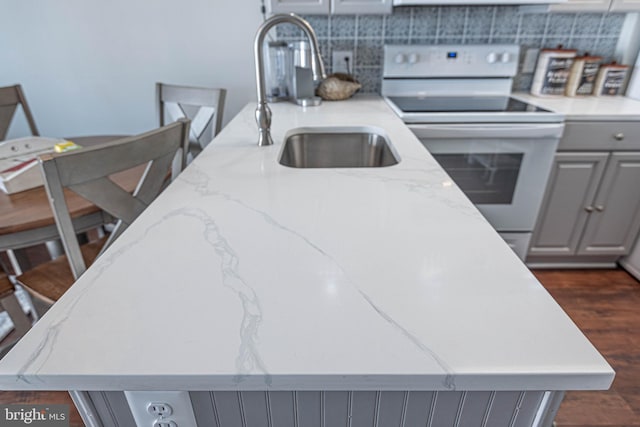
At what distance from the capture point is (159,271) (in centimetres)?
61

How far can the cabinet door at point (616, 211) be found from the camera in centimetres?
188

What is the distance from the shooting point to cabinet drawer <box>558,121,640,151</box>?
5.86 feet

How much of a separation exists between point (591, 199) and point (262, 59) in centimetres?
188

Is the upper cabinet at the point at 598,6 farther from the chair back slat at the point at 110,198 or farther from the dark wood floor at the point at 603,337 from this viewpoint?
the chair back slat at the point at 110,198

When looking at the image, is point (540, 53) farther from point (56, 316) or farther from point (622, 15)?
point (56, 316)

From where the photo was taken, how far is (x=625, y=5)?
72.5 inches

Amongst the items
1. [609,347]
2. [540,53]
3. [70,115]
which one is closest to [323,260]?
[609,347]

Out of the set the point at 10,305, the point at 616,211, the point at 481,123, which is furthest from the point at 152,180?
the point at 616,211

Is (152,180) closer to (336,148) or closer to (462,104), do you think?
(336,148)

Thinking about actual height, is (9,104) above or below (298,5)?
below

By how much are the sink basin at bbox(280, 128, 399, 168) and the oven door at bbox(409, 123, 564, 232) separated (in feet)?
1.16

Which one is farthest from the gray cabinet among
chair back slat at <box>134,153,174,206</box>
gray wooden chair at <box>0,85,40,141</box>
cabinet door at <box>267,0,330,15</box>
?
gray wooden chair at <box>0,85,40,141</box>

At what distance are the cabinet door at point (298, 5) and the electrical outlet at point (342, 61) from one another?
38 cm
